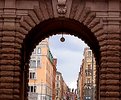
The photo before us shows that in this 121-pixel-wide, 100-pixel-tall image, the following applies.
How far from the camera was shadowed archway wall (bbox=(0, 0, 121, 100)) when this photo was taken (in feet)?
86.8

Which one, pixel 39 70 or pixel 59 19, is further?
pixel 39 70

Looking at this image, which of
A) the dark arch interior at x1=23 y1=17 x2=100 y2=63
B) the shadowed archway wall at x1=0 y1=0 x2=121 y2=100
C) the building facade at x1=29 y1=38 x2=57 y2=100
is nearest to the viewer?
the shadowed archway wall at x1=0 y1=0 x2=121 y2=100

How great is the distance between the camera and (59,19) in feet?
92.2

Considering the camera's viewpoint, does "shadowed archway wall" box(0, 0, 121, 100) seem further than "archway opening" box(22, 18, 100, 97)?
No

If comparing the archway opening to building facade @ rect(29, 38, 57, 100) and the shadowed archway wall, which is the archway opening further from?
building facade @ rect(29, 38, 57, 100)

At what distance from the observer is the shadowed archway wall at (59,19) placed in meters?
26.5

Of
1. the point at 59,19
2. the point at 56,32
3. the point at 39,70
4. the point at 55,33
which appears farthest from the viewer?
the point at 39,70

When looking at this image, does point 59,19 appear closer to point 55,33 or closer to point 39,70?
point 55,33

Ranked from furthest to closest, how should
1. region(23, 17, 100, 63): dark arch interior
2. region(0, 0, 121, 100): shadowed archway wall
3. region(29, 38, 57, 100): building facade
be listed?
region(29, 38, 57, 100): building facade, region(23, 17, 100, 63): dark arch interior, region(0, 0, 121, 100): shadowed archway wall

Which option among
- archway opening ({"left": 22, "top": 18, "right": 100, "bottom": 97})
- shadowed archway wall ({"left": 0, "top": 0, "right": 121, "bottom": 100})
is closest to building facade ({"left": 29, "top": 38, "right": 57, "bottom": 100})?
archway opening ({"left": 22, "top": 18, "right": 100, "bottom": 97})

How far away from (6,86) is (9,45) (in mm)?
2333

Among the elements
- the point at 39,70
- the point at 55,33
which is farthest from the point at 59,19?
the point at 39,70

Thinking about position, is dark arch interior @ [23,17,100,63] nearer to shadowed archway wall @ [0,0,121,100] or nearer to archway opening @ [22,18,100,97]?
archway opening @ [22,18,100,97]

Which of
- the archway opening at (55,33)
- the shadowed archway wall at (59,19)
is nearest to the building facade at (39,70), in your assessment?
the archway opening at (55,33)
